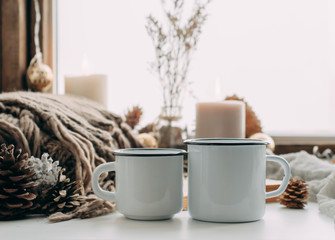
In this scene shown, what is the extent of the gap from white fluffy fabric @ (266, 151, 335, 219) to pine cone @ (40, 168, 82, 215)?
14.7 inches

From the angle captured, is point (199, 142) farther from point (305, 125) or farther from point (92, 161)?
point (305, 125)

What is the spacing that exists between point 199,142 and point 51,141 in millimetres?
247

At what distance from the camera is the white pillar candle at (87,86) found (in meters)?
1.15

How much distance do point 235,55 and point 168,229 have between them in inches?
40.0

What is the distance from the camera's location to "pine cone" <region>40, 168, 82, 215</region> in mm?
639

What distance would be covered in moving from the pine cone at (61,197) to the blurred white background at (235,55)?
0.81 meters

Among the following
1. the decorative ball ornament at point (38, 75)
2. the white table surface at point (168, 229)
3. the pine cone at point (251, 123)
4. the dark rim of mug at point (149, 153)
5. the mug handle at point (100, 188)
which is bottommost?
the white table surface at point (168, 229)

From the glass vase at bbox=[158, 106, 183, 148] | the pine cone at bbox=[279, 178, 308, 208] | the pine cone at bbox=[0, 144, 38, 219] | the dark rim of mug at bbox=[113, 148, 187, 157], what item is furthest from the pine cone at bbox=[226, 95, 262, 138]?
the pine cone at bbox=[0, 144, 38, 219]

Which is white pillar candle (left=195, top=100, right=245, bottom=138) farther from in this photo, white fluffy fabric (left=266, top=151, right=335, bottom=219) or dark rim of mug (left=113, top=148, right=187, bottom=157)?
dark rim of mug (left=113, top=148, right=187, bottom=157)

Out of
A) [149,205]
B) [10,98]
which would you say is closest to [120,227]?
[149,205]

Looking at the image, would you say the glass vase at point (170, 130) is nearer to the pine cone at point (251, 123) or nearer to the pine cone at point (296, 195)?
the pine cone at point (251, 123)

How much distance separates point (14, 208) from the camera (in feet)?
2.01

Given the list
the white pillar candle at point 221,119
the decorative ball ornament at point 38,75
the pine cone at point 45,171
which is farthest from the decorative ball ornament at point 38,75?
the pine cone at point 45,171

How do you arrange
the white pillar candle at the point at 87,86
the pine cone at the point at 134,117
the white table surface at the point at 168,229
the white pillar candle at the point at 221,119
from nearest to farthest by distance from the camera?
the white table surface at the point at 168,229 → the white pillar candle at the point at 221,119 → the white pillar candle at the point at 87,86 → the pine cone at the point at 134,117
